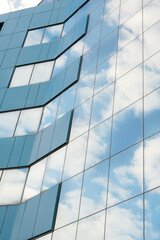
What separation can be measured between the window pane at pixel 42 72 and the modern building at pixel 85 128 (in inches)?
4.3

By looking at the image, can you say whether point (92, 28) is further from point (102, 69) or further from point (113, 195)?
point (113, 195)

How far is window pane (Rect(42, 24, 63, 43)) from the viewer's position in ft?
102

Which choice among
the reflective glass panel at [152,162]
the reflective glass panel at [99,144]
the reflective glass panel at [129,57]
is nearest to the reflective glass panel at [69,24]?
the reflective glass panel at [129,57]

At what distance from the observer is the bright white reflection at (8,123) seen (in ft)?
84.5

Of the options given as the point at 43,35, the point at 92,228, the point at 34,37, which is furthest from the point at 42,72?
the point at 92,228

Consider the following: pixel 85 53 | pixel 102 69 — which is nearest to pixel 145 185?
pixel 102 69

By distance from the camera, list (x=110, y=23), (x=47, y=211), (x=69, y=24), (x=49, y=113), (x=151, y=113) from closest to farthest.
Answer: (x=151, y=113) → (x=47, y=211) → (x=110, y=23) → (x=49, y=113) → (x=69, y=24)

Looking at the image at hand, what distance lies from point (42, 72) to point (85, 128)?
36.0 ft

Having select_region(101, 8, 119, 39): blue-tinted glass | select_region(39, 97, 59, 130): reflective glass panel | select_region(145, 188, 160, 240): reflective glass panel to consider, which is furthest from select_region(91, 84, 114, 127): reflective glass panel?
select_region(145, 188, 160, 240): reflective glass panel

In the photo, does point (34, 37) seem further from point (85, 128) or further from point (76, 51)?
point (85, 128)

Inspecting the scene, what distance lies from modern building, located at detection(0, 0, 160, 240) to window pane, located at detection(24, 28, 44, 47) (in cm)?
57

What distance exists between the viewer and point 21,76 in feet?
97.0

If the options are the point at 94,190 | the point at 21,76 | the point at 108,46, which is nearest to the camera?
the point at 94,190

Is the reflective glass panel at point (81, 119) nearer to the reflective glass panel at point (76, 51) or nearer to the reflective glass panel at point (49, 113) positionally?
the reflective glass panel at point (49, 113)
